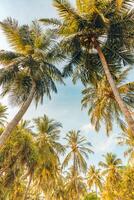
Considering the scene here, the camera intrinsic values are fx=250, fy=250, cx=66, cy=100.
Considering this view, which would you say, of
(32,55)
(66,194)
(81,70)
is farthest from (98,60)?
(66,194)

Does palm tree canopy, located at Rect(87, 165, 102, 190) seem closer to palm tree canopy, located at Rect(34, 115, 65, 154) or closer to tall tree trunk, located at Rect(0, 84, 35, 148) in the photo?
palm tree canopy, located at Rect(34, 115, 65, 154)

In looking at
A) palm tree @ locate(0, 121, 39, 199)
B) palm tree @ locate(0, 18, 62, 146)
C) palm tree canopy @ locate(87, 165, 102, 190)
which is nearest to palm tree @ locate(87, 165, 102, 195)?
palm tree canopy @ locate(87, 165, 102, 190)

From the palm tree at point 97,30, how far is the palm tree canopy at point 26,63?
137cm

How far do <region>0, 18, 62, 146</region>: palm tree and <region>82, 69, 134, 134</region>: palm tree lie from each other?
15.1ft

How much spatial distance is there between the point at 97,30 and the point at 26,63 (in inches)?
196

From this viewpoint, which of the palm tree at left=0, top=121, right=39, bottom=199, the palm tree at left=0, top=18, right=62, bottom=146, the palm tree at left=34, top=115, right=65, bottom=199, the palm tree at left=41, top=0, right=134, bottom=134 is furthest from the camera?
the palm tree at left=34, top=115, right=65, bottom=199

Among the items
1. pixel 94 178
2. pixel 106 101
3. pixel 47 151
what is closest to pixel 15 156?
pixel 47 151

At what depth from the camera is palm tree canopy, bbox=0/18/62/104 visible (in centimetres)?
1628

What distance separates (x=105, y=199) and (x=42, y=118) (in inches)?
536

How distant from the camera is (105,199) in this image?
88.4 ft

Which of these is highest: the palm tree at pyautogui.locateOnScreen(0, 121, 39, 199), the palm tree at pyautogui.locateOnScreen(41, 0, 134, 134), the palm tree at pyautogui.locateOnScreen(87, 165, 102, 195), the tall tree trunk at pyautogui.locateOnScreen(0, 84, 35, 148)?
the palm tree at pyautogui.locateOnScreen(87, 165, 102, 195)

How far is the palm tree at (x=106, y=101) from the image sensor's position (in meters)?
20.7

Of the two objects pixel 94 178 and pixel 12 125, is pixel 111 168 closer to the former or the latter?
pixel 94 178

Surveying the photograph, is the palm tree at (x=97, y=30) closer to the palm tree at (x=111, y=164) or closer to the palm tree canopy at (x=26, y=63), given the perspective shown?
the palm tree canopy at (x=26, y=63)
